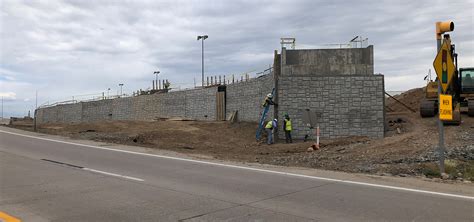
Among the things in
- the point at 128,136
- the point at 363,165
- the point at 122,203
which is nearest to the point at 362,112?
the point at 363,165

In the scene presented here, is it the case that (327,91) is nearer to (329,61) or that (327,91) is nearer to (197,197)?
(329,61)

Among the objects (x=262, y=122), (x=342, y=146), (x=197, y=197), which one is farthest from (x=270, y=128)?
(x=197, y=197)

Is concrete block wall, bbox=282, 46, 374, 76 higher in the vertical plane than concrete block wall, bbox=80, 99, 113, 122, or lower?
higher

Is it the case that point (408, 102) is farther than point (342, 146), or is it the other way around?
point (408, 102)

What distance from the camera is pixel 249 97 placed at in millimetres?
30344

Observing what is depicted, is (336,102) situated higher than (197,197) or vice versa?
(336,102)

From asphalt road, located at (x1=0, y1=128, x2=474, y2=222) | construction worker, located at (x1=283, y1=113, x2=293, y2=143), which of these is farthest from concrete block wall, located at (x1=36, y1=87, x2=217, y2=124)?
asphalt road, located at (x1=0, y1=128, x2=474, y2=222)

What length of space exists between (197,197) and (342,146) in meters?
11.7

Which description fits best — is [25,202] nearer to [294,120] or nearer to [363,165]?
[363,165]

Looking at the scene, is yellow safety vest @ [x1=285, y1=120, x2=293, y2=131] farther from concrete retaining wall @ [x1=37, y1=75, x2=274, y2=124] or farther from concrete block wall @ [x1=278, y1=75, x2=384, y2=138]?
concrete retaining wall @ [x1=37, y1=75, x2=274, y2=124]

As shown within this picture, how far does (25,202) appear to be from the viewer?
768 centimetres

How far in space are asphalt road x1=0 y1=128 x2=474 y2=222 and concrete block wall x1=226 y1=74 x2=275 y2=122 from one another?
15.1 meters

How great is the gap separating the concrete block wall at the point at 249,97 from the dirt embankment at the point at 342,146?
1.27 meters

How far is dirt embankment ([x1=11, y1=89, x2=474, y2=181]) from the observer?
41.7 feet
